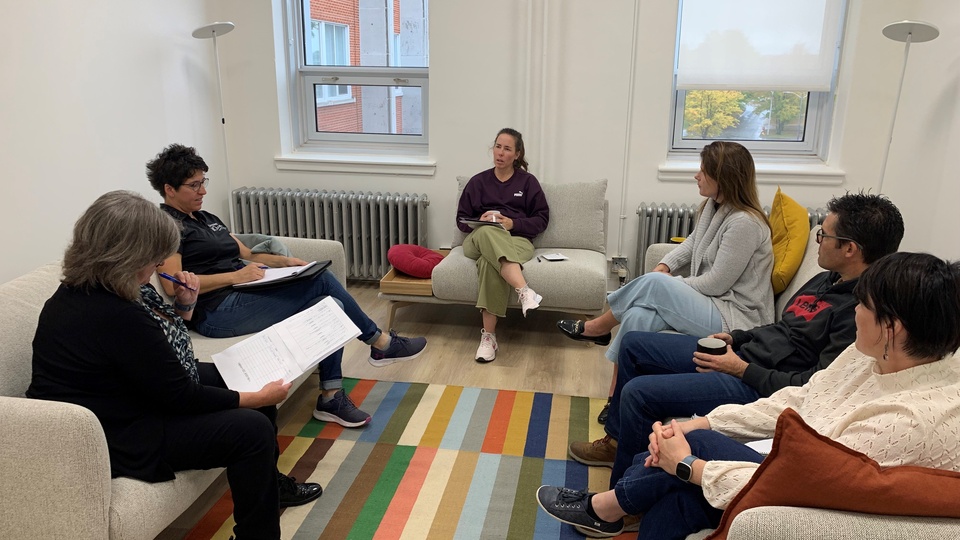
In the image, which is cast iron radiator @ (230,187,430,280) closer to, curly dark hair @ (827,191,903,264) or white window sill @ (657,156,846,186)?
white window sill @ (657,156,846,186)

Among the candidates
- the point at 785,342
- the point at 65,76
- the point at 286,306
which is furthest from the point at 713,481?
the point at 65,76

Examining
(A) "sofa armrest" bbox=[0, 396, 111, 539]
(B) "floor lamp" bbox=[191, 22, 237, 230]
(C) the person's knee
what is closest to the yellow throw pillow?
(C) the person's knee

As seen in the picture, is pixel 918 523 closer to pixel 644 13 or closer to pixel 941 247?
pixel 941 247

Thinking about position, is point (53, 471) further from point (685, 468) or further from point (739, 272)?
point (739, 272)

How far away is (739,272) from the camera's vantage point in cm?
282

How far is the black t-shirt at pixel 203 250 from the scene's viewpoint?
281cm

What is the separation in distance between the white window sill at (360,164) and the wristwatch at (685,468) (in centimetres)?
320

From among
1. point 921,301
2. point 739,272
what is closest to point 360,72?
point 739,272

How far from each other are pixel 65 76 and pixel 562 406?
275 cm

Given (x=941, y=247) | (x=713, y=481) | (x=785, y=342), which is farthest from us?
(x=941, y=247)

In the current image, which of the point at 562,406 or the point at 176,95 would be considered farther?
the point at 176,95

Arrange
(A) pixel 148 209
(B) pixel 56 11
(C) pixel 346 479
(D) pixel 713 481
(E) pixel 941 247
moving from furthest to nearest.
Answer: (E) pixel 941 247
(B) pixel 56 11
(C) pixel 346 479
(A) pixel 148 209
(D) pixel 713 481

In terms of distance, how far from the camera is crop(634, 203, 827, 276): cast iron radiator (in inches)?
169

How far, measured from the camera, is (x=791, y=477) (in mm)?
1313
